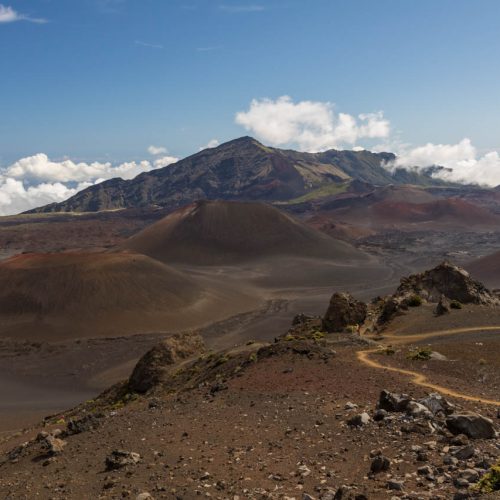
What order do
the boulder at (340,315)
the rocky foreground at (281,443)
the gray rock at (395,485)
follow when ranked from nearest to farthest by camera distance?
the gray rock at (395,485)
the rocky foreground at (281,443)
the boulder at (340,315)

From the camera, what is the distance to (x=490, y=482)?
8773 mm

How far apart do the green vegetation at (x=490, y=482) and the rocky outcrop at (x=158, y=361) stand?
817 inches

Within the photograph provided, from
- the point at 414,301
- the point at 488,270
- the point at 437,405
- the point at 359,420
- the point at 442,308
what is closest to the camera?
the point at 437,405

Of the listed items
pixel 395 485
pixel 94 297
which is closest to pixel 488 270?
pixel 94 297

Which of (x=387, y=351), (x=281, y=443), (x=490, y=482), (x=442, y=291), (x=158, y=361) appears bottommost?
(x=158, y=361)

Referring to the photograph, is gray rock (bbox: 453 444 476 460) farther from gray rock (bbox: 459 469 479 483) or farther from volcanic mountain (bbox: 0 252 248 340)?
volcanic mountain (bbox: 0 252 248 340)

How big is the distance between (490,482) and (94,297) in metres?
73.5

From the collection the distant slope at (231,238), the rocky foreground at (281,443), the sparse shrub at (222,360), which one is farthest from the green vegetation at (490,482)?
the distant slope at (231,238)

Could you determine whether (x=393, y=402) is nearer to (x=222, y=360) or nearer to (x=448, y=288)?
(x=222, y=360)

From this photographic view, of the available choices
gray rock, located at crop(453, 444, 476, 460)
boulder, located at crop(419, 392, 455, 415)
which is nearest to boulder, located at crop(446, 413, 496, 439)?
gray rock, located at crop(453, 444, 476, 460)

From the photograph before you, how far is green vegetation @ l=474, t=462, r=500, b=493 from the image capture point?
340 inches

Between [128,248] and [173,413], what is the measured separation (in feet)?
416

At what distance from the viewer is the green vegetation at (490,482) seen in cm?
862

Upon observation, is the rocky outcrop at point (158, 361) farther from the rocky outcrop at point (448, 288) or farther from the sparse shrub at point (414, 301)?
the rocky outcrop at point (448, 288)
